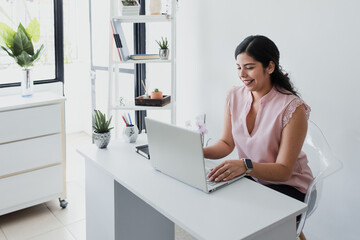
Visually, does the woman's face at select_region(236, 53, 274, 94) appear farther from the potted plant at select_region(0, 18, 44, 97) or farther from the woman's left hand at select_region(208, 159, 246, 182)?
the potted plant at select_region(0, 18, 44, 97)

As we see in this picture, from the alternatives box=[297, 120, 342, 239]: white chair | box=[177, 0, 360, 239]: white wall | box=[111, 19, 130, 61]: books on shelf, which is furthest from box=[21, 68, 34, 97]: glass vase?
box=[297, 120, 342, 239]: white chair

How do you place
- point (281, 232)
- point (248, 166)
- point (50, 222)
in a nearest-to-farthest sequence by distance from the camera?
point (281, 232)
point (248, 166)
point (50, 222)

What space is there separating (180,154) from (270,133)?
1.85ft

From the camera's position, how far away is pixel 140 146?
207 centimetres

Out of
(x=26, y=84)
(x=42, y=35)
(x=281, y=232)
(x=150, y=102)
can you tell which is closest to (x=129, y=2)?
(x=150, y=102)

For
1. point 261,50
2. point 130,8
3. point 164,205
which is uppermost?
point 130,8

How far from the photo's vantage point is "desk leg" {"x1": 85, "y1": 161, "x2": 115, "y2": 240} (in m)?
1.93

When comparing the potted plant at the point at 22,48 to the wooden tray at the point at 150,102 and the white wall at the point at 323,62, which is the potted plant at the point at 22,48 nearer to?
the wooden tray at the point at 150,102

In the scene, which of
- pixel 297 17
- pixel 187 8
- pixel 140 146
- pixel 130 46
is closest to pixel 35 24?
pixel 130 46

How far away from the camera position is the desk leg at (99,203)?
1.93m

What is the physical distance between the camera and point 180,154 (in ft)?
5.23

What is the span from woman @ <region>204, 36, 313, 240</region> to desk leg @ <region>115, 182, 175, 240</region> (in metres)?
0.45

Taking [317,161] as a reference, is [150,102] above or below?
above

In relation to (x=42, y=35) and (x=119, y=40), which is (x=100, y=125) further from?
(x=42, y=35)
